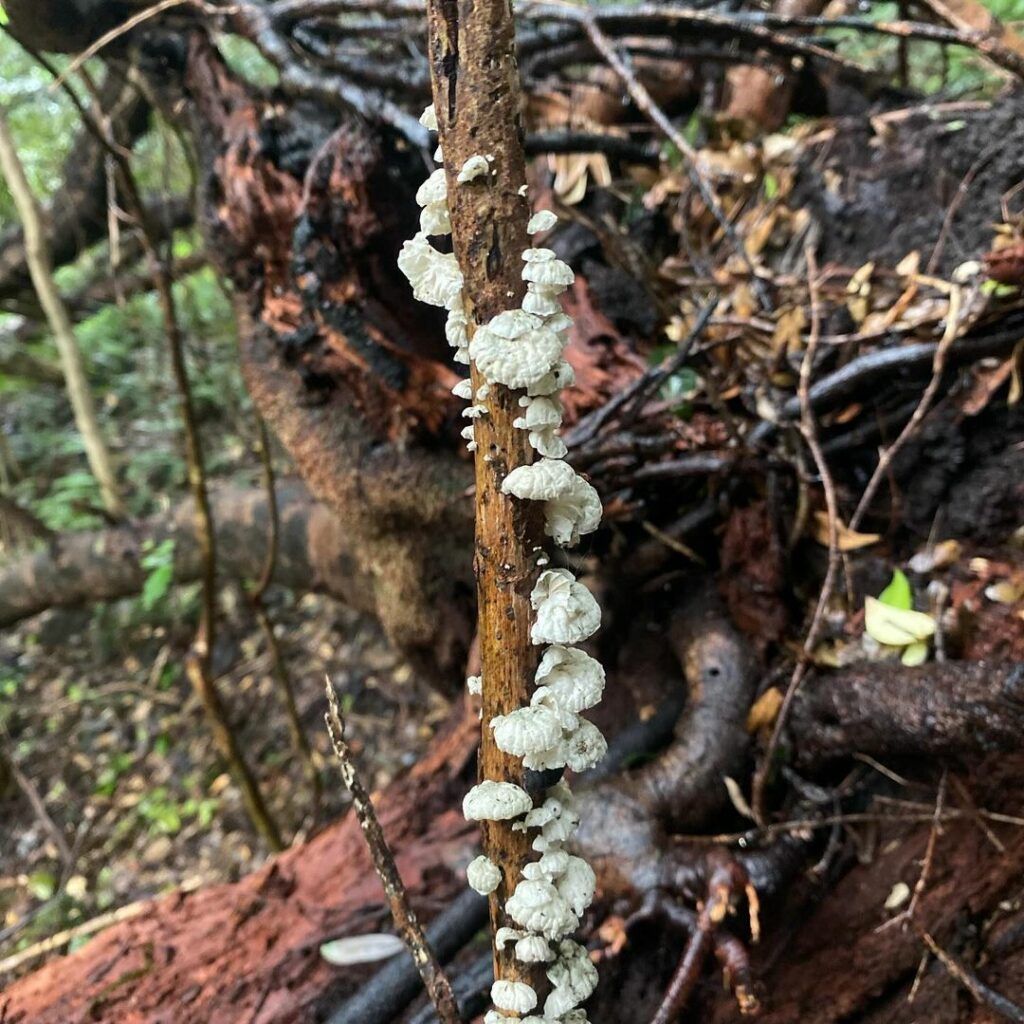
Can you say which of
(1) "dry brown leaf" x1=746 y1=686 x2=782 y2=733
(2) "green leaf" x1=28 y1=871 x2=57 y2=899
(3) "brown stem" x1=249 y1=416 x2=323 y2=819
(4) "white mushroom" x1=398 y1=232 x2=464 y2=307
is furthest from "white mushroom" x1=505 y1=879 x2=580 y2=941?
(2) "green leaf" x1=28 y1=871 x2=57 y2=899

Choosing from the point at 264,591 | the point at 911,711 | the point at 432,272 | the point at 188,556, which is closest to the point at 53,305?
the point at 188,556

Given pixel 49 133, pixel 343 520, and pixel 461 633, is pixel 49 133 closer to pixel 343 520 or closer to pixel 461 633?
pixel 343 520

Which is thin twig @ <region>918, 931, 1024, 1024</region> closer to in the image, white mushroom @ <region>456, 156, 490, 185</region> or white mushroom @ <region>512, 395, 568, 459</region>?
white mushroom @ <region>512, 395, 568, 459</region>

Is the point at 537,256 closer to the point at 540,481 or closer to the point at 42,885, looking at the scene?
the point at 540,481

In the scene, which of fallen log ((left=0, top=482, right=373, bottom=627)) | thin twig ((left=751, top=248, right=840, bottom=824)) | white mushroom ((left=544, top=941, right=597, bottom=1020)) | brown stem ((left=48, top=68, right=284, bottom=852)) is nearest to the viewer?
white mushroom ((left=544, top=941, right=597, bottom=1020))

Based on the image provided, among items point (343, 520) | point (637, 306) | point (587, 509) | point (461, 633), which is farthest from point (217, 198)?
point (587, 509)
